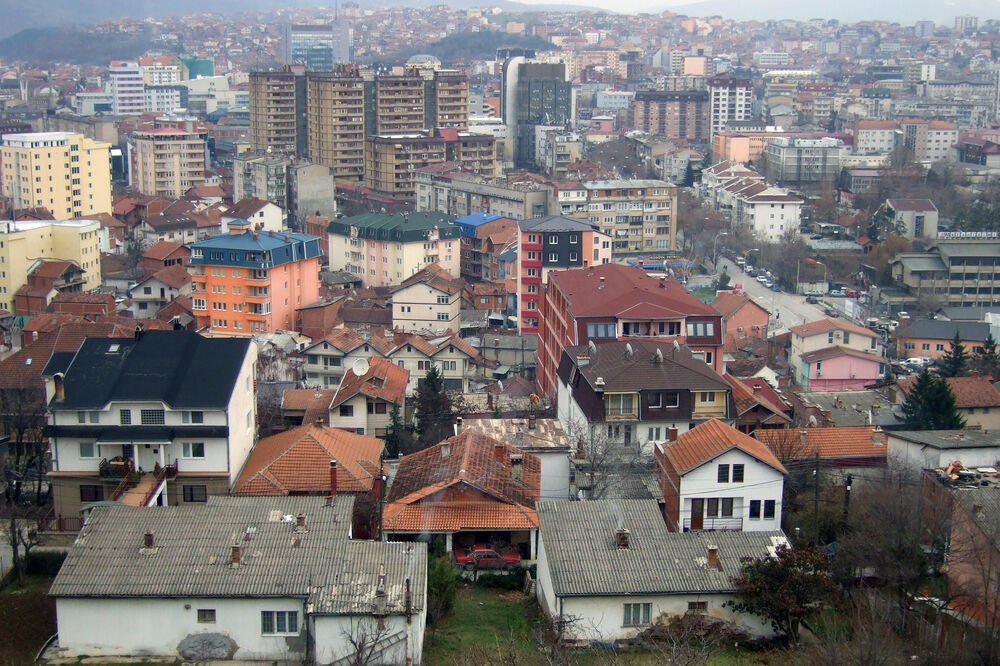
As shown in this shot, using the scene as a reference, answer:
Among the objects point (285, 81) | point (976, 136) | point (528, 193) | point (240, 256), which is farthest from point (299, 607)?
point (976, 136)

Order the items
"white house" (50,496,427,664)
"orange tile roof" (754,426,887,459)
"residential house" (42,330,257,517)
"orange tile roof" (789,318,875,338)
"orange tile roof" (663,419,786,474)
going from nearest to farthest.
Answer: "white house" (50,496,427,664), "orange tile roof" (663,419,786,474), "residential house" (42,330,257,517), "orange tile roof" (754,426,887,459), "orange tile roof" (789,318,875,338)

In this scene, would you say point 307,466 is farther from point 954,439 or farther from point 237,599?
point 954,439

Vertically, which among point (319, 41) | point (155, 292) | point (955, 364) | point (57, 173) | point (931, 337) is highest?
point (319, 41)

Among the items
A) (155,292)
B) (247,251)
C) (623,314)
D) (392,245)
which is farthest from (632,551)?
(392,245)

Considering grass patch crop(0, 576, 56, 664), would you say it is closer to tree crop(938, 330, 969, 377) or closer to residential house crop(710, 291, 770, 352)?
tree crop(938, 330, 969, 377)

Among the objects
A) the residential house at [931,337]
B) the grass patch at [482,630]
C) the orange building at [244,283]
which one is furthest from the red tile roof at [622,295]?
the residential house at [931,337]

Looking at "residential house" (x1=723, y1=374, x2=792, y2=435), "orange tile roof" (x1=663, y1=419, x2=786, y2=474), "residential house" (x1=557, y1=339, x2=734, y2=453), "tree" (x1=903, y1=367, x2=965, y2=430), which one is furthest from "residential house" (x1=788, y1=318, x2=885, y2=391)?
"orange tile roof" (x1=663, y1=419, x2=786, y2=474)
